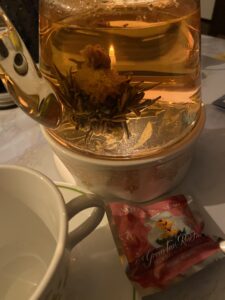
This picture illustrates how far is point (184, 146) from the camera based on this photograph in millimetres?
346

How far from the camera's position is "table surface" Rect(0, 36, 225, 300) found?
0.29m

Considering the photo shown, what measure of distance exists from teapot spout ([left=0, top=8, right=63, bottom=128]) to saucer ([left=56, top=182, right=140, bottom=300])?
0.33ft

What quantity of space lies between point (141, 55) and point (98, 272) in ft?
0.64

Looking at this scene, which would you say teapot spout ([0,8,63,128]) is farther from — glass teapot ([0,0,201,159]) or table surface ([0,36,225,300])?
table surface ([0,36,225,300])

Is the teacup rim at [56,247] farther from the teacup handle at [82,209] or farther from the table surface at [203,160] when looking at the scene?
the table surface at [203,160]

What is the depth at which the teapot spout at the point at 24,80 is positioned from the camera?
273 mm

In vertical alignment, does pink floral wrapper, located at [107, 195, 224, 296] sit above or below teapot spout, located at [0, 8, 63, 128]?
below

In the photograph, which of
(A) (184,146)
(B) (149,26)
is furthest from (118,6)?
(A) (184,146)

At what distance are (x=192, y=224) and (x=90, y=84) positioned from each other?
16 centimetres

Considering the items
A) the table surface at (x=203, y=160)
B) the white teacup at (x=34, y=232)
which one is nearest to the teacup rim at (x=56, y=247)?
the white teacup at (x=34, y=232)

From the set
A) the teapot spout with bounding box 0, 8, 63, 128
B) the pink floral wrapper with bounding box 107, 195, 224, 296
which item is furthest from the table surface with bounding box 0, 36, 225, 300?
the teapot spout with bounding box 0, 8, 63, 128

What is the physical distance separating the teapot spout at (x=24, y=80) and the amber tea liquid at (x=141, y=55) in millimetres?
37

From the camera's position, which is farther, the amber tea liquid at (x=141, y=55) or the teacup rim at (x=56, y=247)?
the amber tea liquid at (x=141, y=55)

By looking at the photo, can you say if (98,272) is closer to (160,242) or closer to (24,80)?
(160,242)
